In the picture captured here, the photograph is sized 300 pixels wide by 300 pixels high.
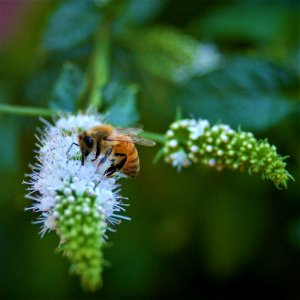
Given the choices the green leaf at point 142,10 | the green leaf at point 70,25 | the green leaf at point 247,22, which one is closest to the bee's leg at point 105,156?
the green leaf at point 70,25

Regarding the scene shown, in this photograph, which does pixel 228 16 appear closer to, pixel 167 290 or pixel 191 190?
pixel 191 190

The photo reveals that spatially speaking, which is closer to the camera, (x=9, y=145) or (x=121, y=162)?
(x=121, y=162)

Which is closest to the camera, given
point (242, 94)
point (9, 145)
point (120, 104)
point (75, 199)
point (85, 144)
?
point (75, 199)

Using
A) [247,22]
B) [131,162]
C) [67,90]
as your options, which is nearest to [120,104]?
[67,90]

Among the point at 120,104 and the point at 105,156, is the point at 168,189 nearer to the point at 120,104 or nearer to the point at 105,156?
the point at 120,104

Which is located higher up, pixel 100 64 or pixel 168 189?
pixel 100 64

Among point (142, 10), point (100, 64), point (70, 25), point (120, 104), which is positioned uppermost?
point (142, 10)

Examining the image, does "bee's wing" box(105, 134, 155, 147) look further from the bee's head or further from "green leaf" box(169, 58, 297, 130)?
"green leaf" box(169, 58, 297, 130)
